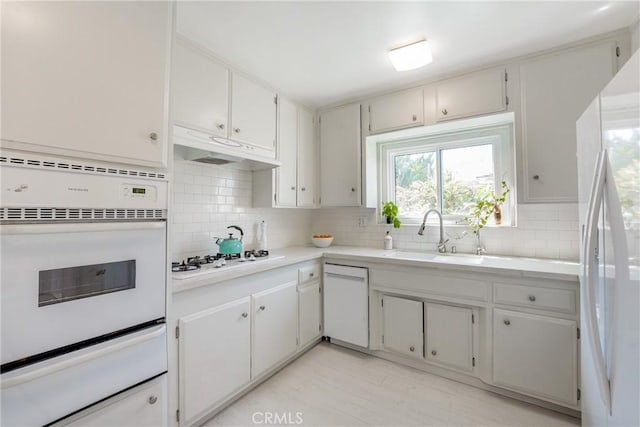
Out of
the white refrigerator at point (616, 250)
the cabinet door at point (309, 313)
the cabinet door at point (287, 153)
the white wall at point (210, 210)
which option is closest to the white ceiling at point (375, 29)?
the cabinet door at point (287, 153)

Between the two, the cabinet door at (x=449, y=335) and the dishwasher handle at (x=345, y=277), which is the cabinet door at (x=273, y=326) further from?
the cabinet door at (x=449, y=335)

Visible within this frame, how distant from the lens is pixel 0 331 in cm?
83

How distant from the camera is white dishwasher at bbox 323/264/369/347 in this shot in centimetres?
239

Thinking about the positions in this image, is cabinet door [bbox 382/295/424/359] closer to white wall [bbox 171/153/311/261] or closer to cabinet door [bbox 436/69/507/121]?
white wall [bbox 171/153/311/261]

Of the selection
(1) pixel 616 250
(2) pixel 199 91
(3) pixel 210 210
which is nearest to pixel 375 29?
(2) pixel 199 91

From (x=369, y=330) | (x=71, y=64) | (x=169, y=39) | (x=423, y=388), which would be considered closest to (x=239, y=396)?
(x=369, y=330)

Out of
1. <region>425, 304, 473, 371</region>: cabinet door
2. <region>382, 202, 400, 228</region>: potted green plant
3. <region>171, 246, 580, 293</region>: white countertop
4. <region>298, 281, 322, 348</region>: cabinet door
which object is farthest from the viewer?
<region>382, 202, 400, 228</region>: potted green plant

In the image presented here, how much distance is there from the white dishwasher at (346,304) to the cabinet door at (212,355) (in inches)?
35.7

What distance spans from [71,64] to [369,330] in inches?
97.3

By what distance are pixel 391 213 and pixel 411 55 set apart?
145 centimetres

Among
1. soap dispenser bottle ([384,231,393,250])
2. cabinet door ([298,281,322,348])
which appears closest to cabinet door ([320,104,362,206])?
soap dispenser bottle ([384,231,393,250])

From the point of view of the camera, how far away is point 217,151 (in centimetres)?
189

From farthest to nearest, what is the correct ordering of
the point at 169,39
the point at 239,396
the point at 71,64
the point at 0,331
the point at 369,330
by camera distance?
1. the point at 369,330
2. the point at 239,396
3. the point at 169,39
4. the point at 71,64
5. the point at 0,331

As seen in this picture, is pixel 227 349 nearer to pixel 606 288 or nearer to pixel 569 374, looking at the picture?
pixel 606 288
